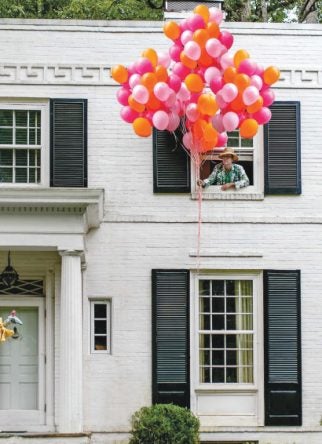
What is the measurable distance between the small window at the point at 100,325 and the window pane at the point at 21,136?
2.79 metres

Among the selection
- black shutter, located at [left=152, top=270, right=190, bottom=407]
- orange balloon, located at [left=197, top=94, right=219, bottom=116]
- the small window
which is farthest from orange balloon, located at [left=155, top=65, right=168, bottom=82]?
the small window

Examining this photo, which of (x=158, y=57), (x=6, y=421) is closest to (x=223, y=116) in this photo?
(x=158, y=57)

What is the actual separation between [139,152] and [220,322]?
3012mm

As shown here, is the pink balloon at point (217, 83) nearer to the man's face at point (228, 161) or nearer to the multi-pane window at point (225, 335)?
the man's face at point (228, 161)

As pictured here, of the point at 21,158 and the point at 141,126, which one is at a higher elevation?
the point at 141,126

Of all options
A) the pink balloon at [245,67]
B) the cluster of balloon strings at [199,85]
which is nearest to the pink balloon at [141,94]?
Result: the cluster of balloon strings at [199,85]

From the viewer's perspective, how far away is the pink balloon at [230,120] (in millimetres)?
20078

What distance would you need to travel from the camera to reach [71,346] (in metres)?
20.9

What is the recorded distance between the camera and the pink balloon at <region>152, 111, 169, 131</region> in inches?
794

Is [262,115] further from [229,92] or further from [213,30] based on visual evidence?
[213,30]

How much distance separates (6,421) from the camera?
72.5ft

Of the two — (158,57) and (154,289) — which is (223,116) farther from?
(154,289)

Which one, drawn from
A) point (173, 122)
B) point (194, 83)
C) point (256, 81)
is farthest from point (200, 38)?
point (173, 122)

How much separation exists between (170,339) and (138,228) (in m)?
1.84
